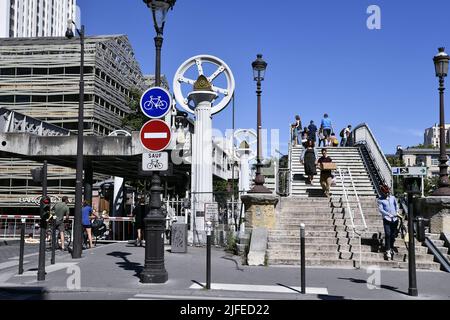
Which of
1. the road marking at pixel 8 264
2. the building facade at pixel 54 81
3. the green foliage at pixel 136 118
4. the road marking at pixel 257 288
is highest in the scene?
the building facade at pixel 54 81

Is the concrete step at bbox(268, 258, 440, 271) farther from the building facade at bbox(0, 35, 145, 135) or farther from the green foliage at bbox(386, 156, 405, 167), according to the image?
the building facade at bbox(0, 35, 145, 135)

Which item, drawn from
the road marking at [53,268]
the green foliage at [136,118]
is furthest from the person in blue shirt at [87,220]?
the green foliage at [136,118]

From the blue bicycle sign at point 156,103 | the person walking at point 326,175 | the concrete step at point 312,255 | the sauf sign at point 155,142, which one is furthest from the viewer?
the person walking at point 326,175

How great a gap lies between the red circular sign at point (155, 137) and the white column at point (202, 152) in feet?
26.7

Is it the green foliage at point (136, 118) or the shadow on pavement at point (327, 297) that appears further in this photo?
the green foliage at point (136, 118)

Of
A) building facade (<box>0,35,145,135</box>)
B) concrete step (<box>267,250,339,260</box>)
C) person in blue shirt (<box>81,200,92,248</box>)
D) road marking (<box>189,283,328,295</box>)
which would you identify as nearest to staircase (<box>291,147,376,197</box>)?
concrete step (<box>267,250,339,260</box>)

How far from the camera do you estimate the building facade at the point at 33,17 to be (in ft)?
328

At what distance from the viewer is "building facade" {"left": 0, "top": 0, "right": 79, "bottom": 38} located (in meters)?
99.9

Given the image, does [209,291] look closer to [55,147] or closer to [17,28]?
[55,147]

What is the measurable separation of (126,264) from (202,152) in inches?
282

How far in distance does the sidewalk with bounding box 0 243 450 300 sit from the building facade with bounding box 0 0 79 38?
323 feet

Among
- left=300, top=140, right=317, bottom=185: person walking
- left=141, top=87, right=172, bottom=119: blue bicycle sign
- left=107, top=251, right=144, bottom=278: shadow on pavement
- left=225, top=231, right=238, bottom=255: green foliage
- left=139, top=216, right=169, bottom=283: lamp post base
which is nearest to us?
left=139, top=216, right=169, bottom=283: lamp post base

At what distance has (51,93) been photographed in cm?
5662

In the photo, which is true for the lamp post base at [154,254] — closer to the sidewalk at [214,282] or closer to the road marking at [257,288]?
the sidewalk at [214,282]
